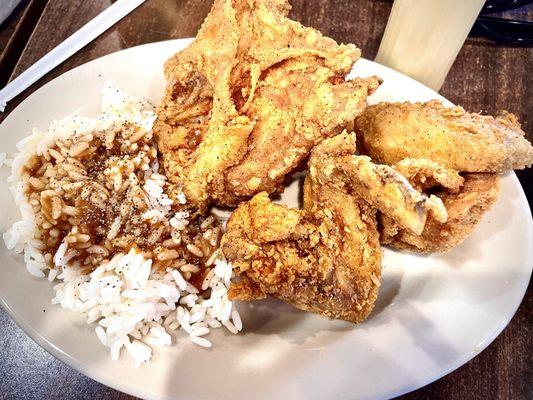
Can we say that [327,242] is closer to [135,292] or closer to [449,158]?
[449,158]

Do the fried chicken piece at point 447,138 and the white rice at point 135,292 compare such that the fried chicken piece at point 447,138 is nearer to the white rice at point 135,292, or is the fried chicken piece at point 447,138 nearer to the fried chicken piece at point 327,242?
the fried chicken piece at point 327,242

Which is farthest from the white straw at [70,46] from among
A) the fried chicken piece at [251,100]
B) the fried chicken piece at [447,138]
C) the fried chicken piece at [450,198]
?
the fried chicken piece at [450,198]

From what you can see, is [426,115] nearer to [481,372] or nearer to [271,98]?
[271,98]

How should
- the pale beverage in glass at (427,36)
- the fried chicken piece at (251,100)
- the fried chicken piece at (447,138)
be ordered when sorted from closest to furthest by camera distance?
the fried chicken piece at (447,138) → the fried chicken piece at (251,100) → the pale beverage in glass at (427,36)

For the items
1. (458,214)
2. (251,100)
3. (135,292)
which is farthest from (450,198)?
(135,292)

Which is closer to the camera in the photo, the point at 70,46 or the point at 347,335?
the point at 347,335
